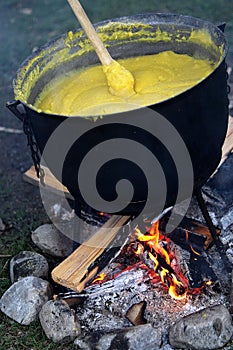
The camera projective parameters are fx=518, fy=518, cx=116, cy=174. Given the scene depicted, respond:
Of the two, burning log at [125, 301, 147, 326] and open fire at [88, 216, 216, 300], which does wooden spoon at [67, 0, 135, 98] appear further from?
burning log at [125, 301, 147, 326]

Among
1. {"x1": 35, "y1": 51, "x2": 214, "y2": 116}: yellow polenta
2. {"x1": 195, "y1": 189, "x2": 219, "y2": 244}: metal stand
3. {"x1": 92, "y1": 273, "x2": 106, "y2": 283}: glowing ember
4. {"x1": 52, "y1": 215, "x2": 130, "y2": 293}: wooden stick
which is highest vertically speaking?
{"x1": 35, "y1": 51, "x2": 214, "y2": 116}: yellow polenta

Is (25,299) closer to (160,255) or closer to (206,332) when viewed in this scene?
(160,255)

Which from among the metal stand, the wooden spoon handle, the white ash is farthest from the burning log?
the wooden spoon handle

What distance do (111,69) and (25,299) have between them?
1201mm

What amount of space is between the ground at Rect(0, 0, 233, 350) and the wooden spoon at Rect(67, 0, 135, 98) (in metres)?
0.54

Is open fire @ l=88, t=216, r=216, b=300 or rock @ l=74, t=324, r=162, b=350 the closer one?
rock @ l=74, t=324, r=162, b=350

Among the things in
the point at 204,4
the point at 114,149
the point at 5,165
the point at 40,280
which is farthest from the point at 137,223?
→ the point at 204,4

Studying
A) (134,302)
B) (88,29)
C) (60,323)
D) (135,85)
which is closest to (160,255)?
(134,302)

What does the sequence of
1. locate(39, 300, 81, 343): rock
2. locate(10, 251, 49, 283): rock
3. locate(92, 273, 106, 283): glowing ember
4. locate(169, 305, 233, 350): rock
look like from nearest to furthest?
locate(169, 305, 233, 350): rock → locate(39, 300, 81, 343): rock → locate(92, 273, 106, 283): glowing ember → locate(10, 251, 49, 283): rock

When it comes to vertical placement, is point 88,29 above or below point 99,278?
above

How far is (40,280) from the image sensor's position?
265cm

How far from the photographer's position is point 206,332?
88.8 inches

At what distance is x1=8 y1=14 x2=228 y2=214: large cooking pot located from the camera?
6.57ft

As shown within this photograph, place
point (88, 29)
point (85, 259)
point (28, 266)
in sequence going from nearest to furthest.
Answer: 1. point (88, 29)
2. point (85, 259)
3. point (28, 266)
